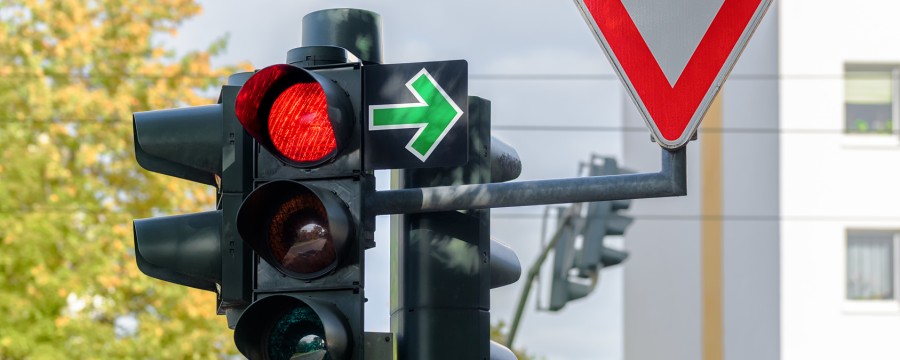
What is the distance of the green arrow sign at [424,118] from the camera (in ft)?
12.2

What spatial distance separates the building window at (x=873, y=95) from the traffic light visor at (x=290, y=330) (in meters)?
21.3

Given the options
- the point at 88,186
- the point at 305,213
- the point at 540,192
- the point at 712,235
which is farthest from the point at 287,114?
the point at 712,235

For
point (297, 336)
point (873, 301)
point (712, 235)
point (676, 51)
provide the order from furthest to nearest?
point (712, 235) → point (873, 301) → point (297, 336) → point (676, 51)

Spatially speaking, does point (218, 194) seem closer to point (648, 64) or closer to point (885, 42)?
point (648, 64)

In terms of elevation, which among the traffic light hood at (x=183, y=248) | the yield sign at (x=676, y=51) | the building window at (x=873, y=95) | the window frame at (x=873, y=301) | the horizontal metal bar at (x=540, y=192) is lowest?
the window frame at (x=873, y=301)

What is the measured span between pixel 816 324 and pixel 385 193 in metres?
21.4

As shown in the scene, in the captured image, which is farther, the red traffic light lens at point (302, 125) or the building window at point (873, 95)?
the building window at point (873, 95)

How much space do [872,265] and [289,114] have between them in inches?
844

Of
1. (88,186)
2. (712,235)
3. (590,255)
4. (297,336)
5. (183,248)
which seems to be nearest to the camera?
(297,336)

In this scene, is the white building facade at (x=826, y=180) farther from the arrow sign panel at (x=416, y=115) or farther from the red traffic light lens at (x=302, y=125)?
the red traffic light lens at (x=302, y=125)

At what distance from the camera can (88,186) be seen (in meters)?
17.9

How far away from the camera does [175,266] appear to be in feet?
13.1

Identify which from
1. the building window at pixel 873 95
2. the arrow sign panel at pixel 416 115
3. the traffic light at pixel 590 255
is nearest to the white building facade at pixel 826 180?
the building window at pixel 873 95

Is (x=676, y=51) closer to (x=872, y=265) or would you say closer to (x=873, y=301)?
(x=872, y=265)
